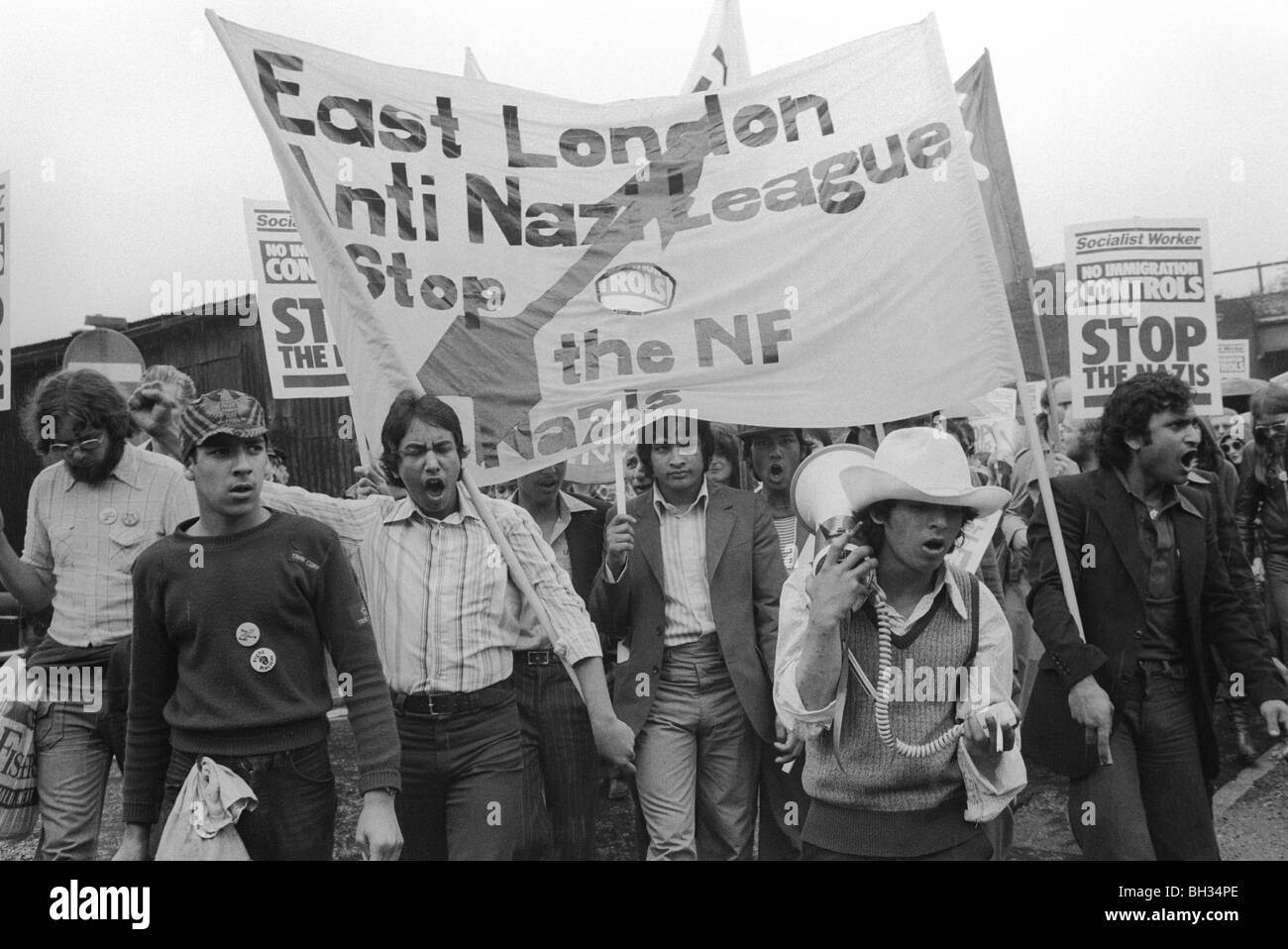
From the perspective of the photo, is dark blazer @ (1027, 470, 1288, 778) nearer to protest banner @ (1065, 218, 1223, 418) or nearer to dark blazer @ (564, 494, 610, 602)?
dark blazer @ (564, 494, 610, 602)

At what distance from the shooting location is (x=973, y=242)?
4.80 meters

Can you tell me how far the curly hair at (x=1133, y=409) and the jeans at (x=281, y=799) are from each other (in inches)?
115

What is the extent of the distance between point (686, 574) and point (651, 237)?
141 centimetres

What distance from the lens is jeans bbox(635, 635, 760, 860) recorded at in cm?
479

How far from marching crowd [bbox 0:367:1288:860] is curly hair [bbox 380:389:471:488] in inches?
0.5

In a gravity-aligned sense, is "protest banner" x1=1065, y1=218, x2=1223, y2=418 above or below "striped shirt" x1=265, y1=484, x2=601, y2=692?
above

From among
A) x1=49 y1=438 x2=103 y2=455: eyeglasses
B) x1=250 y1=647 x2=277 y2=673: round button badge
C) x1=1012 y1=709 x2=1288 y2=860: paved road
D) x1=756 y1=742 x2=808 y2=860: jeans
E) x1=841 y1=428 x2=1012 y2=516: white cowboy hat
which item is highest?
x1=49 y1=438 x2=103 y2=455: eyeglasses

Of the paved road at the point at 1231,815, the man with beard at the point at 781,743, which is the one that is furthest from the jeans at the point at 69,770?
the paved road at the point at 1231,815

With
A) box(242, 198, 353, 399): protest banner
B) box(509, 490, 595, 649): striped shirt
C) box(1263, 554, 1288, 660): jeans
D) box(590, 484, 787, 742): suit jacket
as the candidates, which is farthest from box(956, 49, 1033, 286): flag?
box(242, 198, 353, 399): protest banner

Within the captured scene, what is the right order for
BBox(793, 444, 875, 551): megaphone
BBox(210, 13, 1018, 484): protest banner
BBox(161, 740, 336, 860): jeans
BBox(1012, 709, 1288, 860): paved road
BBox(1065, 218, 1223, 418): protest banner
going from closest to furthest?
BBox(161, 740, 336, 860): jeans
BBox(793, 444, 875, 551): megaphone
BBox(210, 13, 1018, 484): protest banner
BBox(1012, 709, 1288, 860): paved road
BBox(1065, 218, 1223, 418): protest banner

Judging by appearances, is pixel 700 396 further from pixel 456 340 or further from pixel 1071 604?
pixel 1071 604

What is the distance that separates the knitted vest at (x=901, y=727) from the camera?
3.20 m

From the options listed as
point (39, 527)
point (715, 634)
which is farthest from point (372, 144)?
point (715, 634)
